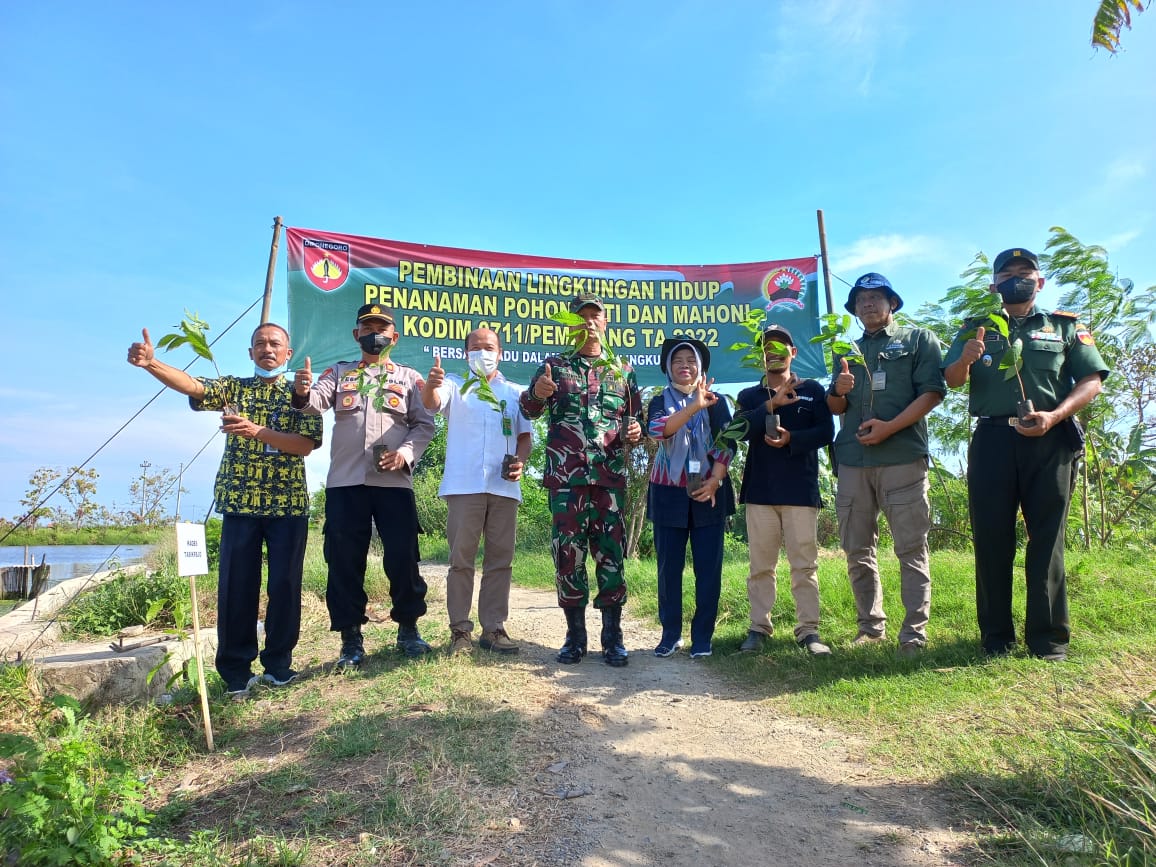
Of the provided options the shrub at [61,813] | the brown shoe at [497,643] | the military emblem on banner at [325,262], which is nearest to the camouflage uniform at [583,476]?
the brown shoe at [497,643]

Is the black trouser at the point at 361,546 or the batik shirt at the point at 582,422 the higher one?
the batik shirt at the point at 582,422

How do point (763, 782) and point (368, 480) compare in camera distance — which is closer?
point (763, 782)

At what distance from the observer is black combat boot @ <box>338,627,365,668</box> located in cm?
409

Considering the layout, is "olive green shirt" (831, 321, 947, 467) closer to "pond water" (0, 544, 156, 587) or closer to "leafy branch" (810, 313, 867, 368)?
"leafy branch" (810, 313, 867, 368)

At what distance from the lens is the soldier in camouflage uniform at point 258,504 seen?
148 inches

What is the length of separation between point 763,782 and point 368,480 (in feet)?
8.66

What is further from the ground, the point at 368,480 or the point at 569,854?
the point at 368,480

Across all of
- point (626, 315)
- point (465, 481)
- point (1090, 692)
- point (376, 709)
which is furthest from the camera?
point (626, 315)

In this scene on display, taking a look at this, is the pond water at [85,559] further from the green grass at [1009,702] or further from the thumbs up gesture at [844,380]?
the thumbs up gesture at [844,380]

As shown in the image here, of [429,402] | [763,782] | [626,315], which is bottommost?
[763,782]

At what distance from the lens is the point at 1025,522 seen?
3.79 m

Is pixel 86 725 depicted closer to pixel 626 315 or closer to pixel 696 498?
pixel 696 498

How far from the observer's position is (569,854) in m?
2.19

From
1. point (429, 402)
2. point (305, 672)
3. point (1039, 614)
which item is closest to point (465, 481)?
point (429, 402)
